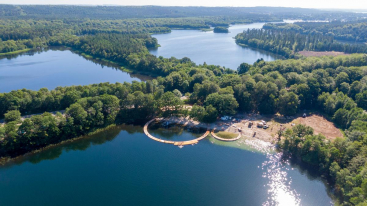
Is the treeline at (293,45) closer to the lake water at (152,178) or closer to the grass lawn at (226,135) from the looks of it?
the grass lawn at (226,135)

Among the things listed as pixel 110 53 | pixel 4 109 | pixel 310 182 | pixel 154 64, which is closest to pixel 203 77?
pixel 154 64

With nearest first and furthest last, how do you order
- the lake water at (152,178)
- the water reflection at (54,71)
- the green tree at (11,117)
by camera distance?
the lake water at (152,178)
the green tree at (11,117)
the water reflection at (54,71)

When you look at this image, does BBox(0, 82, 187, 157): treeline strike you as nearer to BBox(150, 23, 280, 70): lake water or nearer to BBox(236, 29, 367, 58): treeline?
BBox(150, 23, 280, 70): lake water

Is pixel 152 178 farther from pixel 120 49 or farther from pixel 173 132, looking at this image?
pixel 120 49

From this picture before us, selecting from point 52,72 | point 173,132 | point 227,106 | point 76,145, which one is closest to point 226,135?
point 227,106

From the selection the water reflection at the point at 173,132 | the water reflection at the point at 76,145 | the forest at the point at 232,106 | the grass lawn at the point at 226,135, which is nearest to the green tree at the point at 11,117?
the forest at the point at 232,106

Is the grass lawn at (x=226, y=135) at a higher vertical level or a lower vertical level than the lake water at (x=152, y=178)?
higher
